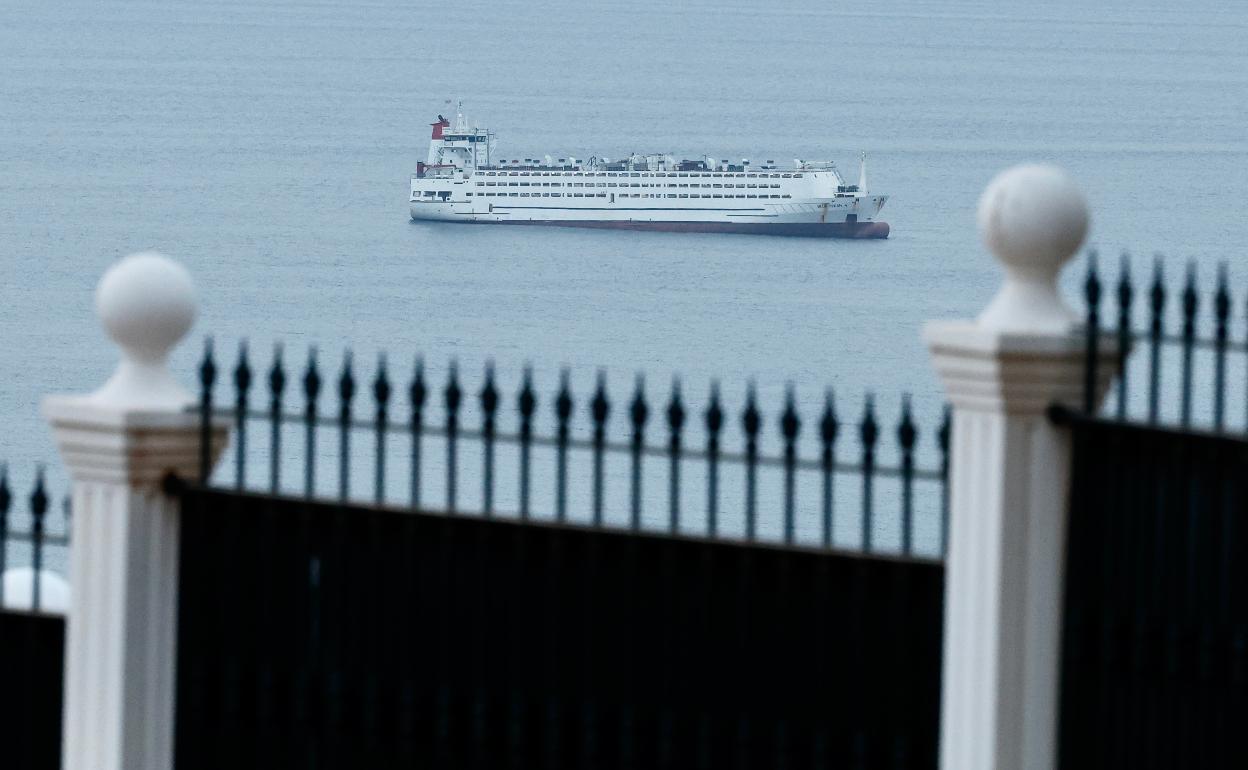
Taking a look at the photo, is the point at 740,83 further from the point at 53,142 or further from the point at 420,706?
the point at 420,706

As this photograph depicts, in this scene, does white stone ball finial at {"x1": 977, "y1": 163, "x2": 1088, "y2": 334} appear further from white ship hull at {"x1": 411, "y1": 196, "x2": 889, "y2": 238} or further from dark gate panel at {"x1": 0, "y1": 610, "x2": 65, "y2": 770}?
white ship hull at {"x1": 411, "y1": 196, "x2": 889, "y2": 238}

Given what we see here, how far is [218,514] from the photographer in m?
6.58

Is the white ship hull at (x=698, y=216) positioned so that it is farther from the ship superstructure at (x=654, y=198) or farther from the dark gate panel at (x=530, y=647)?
the dark gate panel at (x=530, y=647)

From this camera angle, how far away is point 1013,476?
5.85m

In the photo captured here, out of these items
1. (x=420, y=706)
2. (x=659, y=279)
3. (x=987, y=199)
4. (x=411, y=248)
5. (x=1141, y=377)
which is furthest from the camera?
(x=411, y=248)

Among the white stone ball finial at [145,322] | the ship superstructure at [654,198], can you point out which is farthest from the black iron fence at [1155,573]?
the ship superstructure at [654,198]

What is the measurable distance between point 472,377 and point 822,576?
52427 millimetres

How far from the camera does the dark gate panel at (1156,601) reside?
5.73 metres

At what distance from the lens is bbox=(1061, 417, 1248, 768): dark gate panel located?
5734 millimetres

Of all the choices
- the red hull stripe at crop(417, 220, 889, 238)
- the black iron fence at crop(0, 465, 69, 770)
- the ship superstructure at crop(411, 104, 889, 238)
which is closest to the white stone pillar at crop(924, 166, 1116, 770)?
the black iron fence at crop(0, 465, 69, 770)

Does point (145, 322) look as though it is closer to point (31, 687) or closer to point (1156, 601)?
point (31, 687)

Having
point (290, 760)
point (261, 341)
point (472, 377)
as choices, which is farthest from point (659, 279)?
point (290, 760)

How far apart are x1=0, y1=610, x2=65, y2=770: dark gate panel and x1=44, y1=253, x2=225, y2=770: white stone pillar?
10.6 inches

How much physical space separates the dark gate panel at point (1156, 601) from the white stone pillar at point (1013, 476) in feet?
0.16
